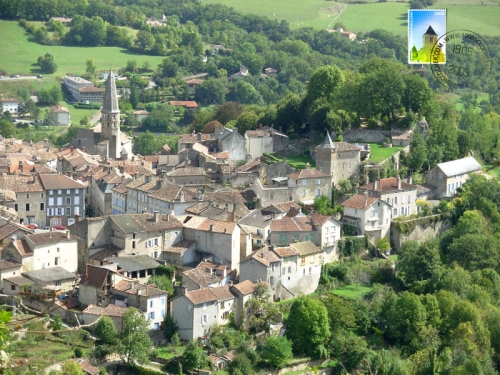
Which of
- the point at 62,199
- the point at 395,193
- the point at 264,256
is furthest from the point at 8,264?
the point at 395,193

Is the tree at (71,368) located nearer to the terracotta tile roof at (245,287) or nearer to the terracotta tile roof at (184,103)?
the terracotta tile roof at (245,287)

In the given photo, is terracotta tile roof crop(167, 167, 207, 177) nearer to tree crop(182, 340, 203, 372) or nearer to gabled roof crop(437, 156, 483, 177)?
gabled roof crop(437, 156, 483, 177)

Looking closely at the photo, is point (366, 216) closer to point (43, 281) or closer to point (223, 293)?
point (223, 293)

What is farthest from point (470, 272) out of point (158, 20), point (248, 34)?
point (158, 20)

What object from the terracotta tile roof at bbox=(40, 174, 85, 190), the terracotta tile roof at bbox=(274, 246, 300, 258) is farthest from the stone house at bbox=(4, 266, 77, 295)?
the terracotta tile roof at bbox=(40, 174, 85, 190)

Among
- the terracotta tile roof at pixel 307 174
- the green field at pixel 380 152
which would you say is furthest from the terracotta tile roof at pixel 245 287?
the green field at pixel 380 152

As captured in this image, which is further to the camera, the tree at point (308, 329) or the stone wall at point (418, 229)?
the stone wall at point (418, 229)

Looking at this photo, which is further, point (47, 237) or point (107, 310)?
point (47, 237)
